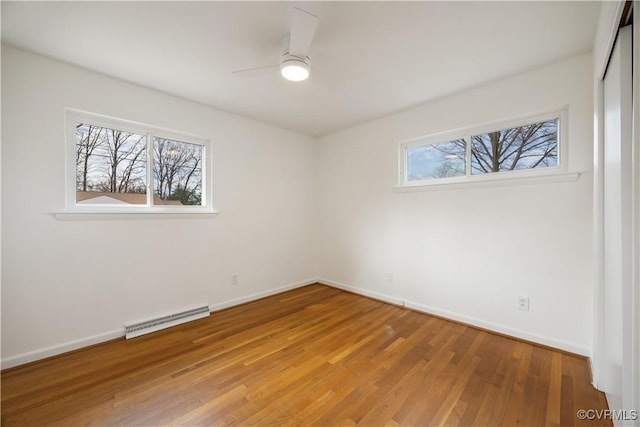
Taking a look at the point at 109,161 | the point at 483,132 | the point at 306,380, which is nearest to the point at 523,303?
the point at 483,132

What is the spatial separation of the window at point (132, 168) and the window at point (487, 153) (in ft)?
8.80

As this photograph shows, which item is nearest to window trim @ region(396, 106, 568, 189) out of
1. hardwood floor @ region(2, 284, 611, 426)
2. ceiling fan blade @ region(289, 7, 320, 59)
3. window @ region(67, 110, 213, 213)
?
hardwood floor @ region(2, 284, 611, 426)

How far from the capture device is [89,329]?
7.66 feet

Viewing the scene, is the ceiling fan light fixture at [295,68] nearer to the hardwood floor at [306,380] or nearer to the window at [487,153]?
the window at [487,153]

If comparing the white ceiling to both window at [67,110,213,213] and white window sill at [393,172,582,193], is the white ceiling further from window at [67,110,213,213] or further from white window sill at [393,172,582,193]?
white window sill at [393,172,582,193]

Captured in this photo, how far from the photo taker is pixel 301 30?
1608 mm

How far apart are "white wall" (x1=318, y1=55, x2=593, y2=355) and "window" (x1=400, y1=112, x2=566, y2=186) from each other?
0.12 metres

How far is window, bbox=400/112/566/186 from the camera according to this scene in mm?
2361

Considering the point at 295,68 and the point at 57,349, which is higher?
the point at 295,68

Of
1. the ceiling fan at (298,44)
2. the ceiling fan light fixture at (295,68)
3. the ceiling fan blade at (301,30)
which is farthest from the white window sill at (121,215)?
the ceiling fan blade at (301,30)

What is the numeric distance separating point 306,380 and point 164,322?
1782 mm

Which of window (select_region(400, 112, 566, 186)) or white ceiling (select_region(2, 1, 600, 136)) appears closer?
white ceiling (select_region(2, 1, 600, 136))

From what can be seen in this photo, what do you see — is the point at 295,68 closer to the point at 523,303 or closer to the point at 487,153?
the point at 487,153

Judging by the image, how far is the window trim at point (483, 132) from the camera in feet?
7.40
